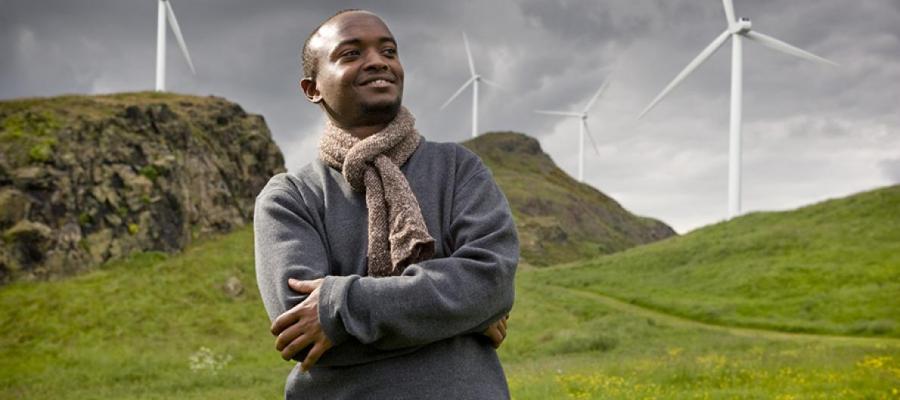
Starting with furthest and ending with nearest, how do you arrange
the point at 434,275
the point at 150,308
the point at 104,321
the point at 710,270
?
the point at 710,270
the point at 150,308
the point at 104,321
the point at 434,275

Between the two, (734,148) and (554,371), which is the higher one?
(734,148)

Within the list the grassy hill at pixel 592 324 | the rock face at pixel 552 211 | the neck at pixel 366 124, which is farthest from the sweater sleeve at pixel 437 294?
the rock face at pixel 552 211

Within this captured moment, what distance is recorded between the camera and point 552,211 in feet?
426

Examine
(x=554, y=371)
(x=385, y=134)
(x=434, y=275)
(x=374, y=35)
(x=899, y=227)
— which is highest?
(x=899, y=227)

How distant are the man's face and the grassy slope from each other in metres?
29.4

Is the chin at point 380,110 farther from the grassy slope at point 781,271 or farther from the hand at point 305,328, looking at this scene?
the grassy slope at point 781,271

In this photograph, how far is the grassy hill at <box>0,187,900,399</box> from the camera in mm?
14938

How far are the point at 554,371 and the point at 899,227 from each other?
3405 cm

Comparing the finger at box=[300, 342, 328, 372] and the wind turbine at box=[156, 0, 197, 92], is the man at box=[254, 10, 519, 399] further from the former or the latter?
the wind turbine at box=[156, 0, 197, 92]

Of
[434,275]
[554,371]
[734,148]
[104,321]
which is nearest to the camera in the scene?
[434,275]

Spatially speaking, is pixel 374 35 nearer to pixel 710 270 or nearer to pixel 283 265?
pixel 283 265

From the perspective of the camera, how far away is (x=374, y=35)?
316 centimetres

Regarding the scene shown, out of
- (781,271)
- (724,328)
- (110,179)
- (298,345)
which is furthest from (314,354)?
(781,271)

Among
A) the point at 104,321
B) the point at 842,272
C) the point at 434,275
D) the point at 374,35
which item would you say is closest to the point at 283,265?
the point at 434,275
